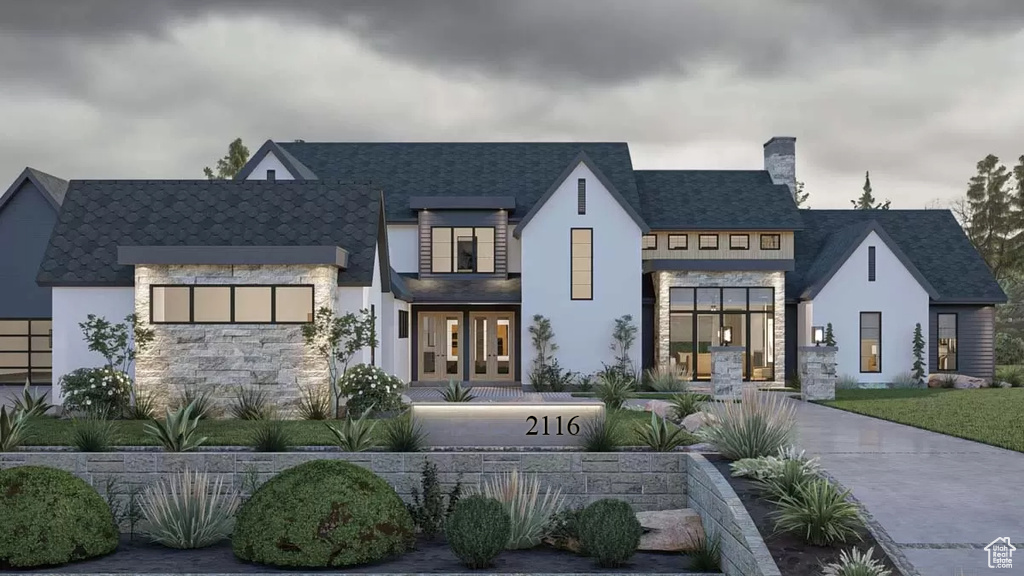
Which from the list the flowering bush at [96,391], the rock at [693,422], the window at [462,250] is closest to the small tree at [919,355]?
the window at [462,250]

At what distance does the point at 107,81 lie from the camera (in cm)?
2845

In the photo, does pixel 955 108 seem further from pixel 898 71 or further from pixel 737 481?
pixel 737 481

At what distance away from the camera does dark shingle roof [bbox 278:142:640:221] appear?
32.2 m

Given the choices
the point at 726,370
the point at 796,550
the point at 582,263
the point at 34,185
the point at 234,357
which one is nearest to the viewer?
the point at 796,550

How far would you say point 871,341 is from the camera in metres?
29.4

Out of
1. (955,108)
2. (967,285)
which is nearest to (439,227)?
(967,285)

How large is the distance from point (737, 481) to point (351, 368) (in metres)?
10.9

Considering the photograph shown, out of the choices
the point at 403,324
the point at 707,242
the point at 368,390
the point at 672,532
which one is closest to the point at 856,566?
the point at 672,532

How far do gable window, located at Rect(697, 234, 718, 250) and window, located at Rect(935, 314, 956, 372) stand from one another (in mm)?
8471

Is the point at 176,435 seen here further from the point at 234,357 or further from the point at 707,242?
the point at 707,242

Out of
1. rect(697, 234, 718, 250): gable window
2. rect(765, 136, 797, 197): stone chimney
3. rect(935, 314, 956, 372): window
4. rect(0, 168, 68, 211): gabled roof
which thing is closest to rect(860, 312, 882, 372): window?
rect(935, 314, 956, 372): window

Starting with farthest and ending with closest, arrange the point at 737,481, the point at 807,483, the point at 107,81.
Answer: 1. the point at 107,81
2. the point at 737,481
3. the point at 807,483

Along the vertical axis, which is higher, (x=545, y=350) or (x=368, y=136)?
(x=368, y=136)

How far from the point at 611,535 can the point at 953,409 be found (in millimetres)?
14178
